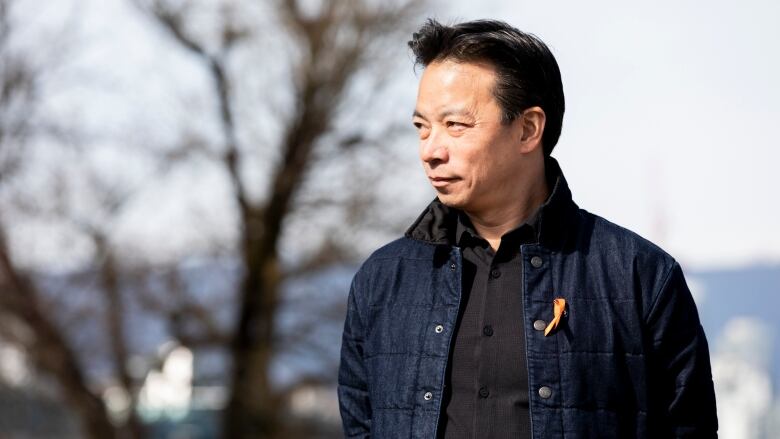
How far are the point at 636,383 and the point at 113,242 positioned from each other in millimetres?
12905

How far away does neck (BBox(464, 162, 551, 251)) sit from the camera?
290cm

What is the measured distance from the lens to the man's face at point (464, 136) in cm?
281

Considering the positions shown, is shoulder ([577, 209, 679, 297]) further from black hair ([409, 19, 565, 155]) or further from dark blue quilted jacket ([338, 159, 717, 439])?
black hair ([409, 19, 565, 155])

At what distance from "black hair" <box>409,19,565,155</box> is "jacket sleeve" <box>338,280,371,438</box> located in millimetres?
546

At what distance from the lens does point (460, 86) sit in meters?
2.83

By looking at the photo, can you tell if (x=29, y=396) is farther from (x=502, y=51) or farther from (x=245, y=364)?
(x=502, y=51)

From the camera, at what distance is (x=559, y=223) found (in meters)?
2.87

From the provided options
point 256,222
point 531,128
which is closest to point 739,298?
point 256,222

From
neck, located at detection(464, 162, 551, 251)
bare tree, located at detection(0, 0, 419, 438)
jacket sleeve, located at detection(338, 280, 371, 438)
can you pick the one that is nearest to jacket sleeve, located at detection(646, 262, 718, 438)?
neck, located at detection(464, 162, 551, 251)

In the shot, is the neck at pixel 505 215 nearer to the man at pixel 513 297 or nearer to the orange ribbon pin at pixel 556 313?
the man at pixel 513 297

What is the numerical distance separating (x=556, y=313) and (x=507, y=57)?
52 cm

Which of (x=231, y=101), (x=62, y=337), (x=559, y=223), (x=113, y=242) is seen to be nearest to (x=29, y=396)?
(x=62, y=337)

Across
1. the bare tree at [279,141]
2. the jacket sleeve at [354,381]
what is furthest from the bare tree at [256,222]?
the jacket sleeve at [354,381]

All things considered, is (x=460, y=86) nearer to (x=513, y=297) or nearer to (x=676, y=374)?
(x=513, y=297)
